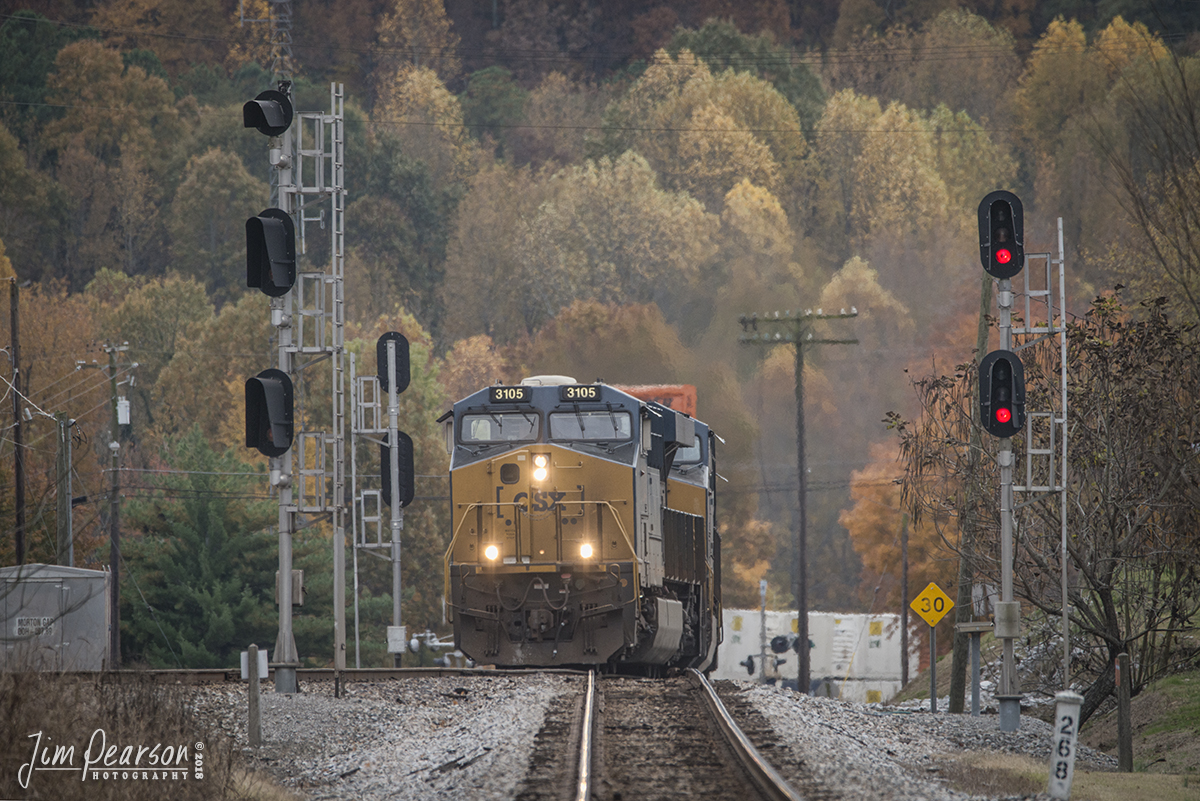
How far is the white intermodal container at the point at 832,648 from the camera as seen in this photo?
2153 inches

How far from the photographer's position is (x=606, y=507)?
21438mm

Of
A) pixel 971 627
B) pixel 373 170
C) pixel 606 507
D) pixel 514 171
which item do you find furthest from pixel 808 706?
pixel 514 171

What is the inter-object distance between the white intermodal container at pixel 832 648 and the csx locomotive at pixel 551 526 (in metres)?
33.4

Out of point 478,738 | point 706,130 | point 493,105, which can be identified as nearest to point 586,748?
point 478,738

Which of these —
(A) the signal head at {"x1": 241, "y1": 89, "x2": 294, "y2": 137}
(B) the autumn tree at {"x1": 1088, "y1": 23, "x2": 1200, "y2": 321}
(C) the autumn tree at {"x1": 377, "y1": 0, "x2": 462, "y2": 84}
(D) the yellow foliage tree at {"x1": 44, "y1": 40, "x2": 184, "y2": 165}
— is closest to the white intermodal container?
(B) the autumn tree at {"x1": 1088, "y1": 23, "x2": 1200, "y2": 321}

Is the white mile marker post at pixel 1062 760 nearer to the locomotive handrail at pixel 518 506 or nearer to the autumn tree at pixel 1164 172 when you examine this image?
the autumn tree at pixel 1164 172

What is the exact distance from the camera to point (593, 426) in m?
21.9

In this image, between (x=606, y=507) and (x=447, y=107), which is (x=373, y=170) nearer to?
(x=447, y=107)

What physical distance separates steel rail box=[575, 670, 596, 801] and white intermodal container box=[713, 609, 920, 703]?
37407mm

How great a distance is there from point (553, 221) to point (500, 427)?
283 feet

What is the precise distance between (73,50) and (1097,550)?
118193 mm

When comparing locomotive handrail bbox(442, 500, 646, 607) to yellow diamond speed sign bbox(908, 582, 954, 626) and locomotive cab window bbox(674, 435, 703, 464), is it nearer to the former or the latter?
yellow diamond speed sign bbox(908, 582, 954, 626)

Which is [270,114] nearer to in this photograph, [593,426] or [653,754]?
[593,426]

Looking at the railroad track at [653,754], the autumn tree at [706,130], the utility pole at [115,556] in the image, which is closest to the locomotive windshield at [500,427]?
the railroad track at [653,754]
